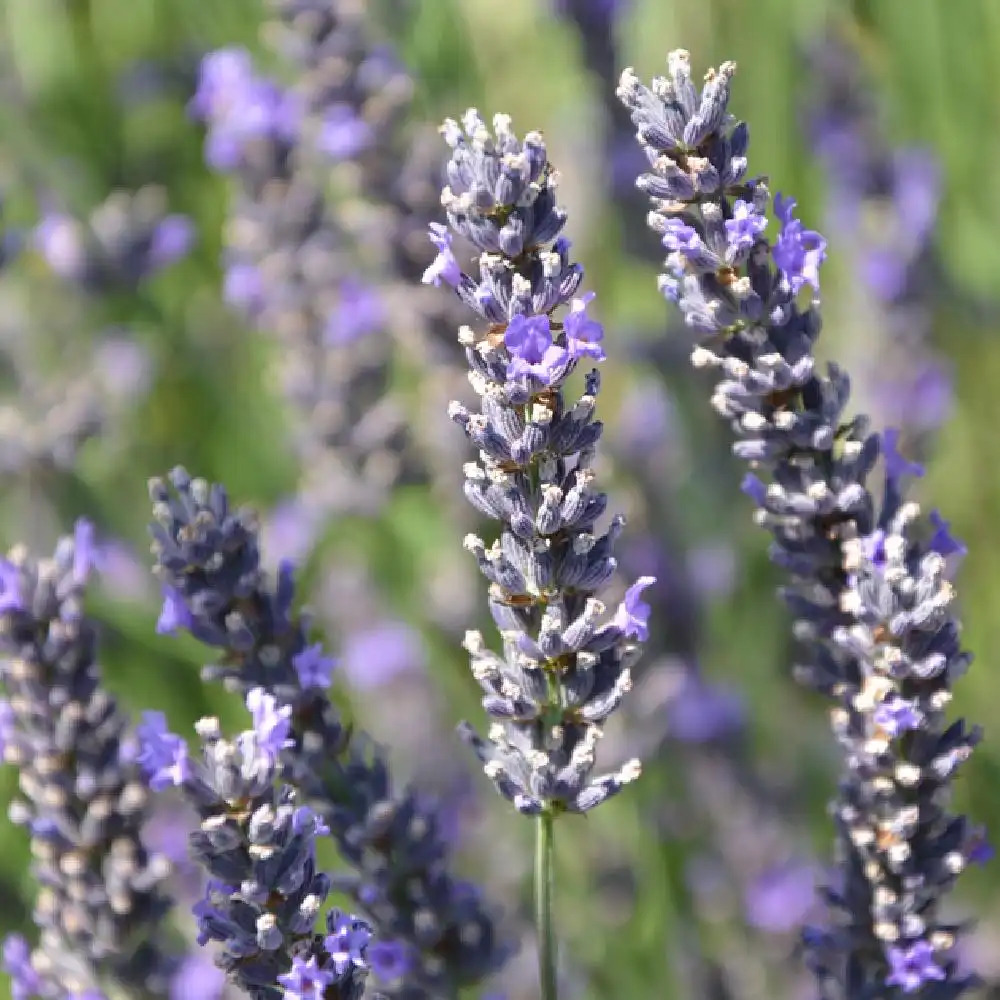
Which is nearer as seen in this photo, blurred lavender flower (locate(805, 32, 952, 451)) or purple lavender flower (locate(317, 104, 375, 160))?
purple lavender flower (locate(317, 104, 375, 160))

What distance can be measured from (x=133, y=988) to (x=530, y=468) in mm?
967

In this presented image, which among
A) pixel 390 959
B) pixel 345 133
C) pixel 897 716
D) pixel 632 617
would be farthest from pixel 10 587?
pixel 345 133

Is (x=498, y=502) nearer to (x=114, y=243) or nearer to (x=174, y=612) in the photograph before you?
(x=174, y=612)

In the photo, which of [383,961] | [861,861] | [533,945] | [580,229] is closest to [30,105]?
[580,229]

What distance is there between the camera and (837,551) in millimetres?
1742

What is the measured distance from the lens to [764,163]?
4031 mm

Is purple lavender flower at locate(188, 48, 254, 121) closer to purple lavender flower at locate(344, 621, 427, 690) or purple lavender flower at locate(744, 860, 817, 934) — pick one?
purple lavender flower at locate(344, 621, 427, 690)

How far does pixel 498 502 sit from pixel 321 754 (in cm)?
48

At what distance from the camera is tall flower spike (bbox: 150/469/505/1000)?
66.4 inches

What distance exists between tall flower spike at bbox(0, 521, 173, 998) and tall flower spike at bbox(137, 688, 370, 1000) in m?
0.37

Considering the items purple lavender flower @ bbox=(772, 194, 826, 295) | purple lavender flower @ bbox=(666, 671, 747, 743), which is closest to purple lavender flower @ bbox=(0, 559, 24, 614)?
purple lavender flower @ bbox=(772, 194, 826, 295)

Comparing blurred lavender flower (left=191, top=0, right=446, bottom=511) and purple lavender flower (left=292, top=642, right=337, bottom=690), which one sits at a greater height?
blurred lavender flower (left=191, top=0, right=446, bottom=511)

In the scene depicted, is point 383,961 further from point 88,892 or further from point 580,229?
point 580,229

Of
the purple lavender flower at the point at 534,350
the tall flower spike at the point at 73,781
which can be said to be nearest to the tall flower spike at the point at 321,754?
the tall flower spike at the point at 73,781
